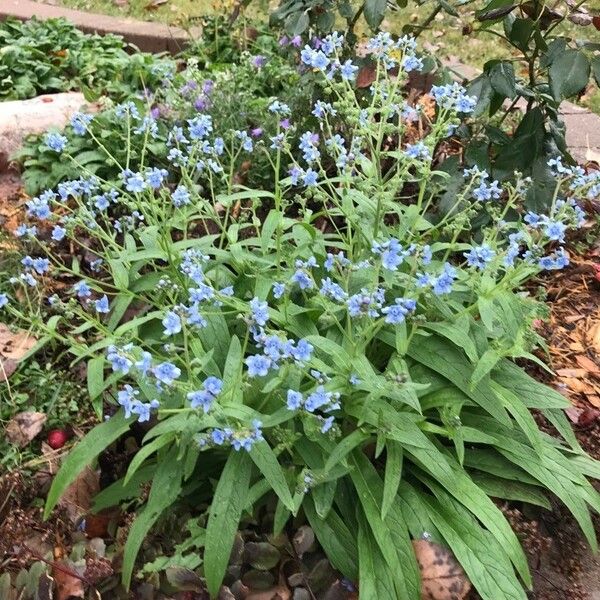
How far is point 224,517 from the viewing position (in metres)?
1.93

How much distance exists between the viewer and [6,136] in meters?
3.77

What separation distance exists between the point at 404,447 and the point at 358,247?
72 centimetres

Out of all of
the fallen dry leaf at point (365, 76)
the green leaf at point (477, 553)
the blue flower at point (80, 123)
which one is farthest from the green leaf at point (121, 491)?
the fallen dry leaf at point (365, 76)

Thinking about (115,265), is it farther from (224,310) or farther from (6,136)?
(6,136)

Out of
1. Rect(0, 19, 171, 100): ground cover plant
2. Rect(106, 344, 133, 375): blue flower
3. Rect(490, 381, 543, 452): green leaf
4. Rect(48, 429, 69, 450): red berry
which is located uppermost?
Rect(106, 344, 133, 375): blue flower

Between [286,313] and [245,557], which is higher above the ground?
[286,313]

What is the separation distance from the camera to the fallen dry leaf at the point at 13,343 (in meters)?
2.81

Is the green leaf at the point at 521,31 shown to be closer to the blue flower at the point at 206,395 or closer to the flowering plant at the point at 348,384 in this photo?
the flowering plant at the point at 348,384

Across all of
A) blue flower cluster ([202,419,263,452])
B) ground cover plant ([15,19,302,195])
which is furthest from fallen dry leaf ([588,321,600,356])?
blue flower cluster ([202,419,263,452])

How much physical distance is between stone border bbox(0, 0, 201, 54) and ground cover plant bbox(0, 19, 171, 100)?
1.44 feet

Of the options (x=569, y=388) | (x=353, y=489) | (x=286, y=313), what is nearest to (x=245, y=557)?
(x=353, y=489)

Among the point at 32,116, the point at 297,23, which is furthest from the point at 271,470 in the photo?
the point at 32,116

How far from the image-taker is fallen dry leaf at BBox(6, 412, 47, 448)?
250 cm

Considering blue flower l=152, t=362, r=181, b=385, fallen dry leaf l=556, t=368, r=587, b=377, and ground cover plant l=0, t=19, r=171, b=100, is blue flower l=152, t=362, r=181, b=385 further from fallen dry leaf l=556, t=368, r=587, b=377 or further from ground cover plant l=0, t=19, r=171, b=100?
ground cover plant l=0, t=19, r=171, b=100
